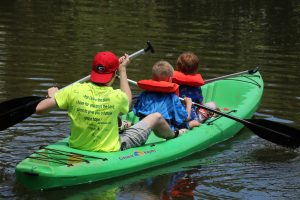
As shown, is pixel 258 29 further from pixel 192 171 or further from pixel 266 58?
pixel 192 171

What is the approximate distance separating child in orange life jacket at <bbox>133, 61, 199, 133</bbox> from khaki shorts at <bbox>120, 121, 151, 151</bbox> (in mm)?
523

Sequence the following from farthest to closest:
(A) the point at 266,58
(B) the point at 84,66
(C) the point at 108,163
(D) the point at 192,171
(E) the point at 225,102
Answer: (A) the point at 266,58 → (B) the point at 84,66 → (E) the point at 225,102 → (D) the point at 192,171 → (C) the point at 108,163

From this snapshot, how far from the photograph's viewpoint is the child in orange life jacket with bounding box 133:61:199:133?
320 inches

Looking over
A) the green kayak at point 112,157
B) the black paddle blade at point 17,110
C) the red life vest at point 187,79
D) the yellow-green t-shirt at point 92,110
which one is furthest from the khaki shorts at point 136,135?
the red life vest at point 187,79


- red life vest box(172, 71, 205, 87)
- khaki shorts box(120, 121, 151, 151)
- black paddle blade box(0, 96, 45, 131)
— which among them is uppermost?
red life vest box(172, 71, 205, 87)

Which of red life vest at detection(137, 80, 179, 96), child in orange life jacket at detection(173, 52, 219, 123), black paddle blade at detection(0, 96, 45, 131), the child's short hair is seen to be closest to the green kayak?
child in orange life jacket at detection(173, 52, 219, 123)

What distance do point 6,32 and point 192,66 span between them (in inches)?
340

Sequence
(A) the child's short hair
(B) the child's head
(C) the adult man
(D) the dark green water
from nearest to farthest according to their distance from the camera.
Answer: (C) the adult man → (D) the dark green water → (B) the child's head → (A) the child's short hair

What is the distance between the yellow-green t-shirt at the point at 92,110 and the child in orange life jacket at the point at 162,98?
109cm

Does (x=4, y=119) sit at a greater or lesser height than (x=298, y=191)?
greater

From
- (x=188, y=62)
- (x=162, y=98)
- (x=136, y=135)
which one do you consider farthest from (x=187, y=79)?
(x=136, y=135)

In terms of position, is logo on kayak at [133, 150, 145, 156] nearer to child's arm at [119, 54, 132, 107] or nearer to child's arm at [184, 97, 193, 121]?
child's arm at [119, 54, 132, 107]

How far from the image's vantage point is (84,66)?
1362 cm

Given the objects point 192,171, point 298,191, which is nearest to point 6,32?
point 192,171
